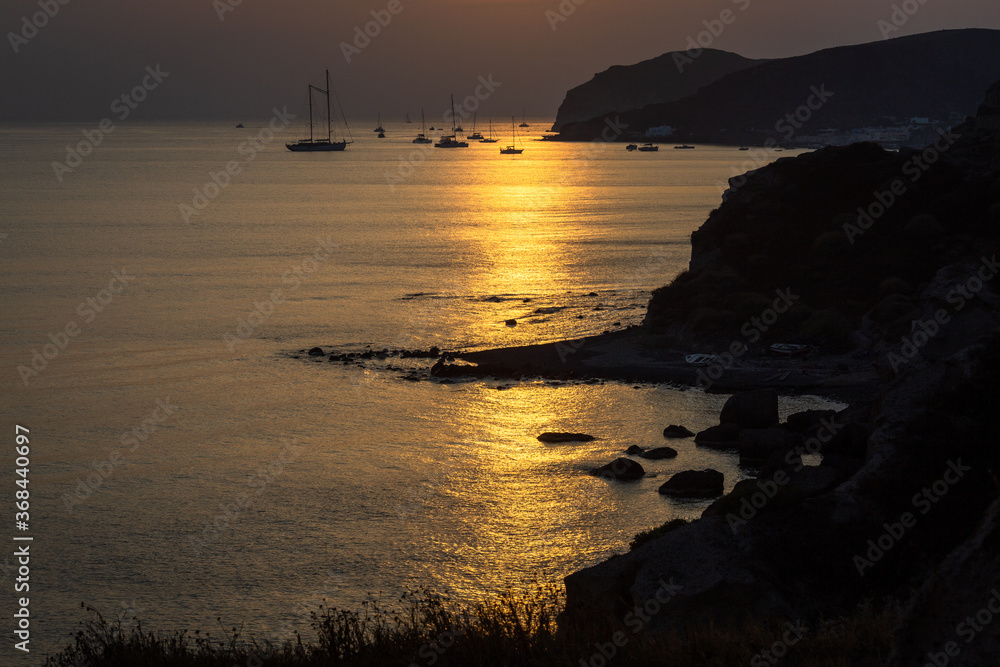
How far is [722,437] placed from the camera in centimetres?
4169

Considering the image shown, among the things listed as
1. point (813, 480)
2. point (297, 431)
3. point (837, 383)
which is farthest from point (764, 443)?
point (297, 431)

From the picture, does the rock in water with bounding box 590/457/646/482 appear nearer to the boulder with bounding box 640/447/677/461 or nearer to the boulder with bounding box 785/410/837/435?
the boulder with bounding box 640/447/677/461

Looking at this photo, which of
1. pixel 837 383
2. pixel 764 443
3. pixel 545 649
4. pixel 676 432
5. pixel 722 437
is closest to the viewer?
pixel 545 649

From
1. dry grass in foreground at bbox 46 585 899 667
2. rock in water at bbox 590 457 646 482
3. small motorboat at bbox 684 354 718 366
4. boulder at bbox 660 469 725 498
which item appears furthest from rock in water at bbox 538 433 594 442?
dry grass in foreground at bbox 46 585 899 667

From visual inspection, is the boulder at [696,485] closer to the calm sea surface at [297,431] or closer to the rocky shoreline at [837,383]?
the rocky shoreline at [837,383]

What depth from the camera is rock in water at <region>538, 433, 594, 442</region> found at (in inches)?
1713

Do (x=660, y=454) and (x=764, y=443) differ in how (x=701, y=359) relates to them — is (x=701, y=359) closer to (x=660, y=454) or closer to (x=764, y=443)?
(x=764, y=443)

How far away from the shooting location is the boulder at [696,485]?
3544 cm

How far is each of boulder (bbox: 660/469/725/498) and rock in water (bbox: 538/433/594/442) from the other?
8.06 meters

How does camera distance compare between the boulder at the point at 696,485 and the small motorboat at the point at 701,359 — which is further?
the small motorboat at the point at 701,359

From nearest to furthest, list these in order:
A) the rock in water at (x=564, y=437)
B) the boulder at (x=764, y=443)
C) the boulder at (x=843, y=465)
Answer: the boulder at (x=843, y=465), the boulder at (x=764, y=443), the rock in water at (x=564, y=437)

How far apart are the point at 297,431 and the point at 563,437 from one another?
12.8 m

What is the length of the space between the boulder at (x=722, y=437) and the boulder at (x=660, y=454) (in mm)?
2079

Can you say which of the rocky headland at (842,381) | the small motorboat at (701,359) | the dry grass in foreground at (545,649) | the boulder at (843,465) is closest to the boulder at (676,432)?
the rocky headland at (842,381)
